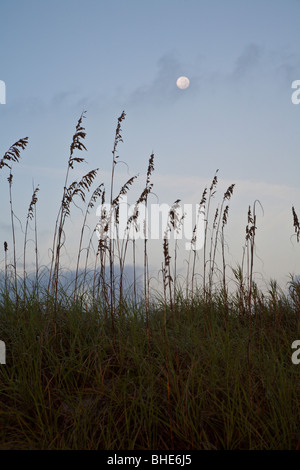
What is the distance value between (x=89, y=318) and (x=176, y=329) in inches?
43.4

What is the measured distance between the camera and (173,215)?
3779 millimetres

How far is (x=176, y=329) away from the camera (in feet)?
17.8

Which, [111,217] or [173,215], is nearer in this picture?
[173,215]

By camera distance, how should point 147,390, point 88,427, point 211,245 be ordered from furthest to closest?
point 211,245 → point 147,390 → point 88,427
